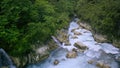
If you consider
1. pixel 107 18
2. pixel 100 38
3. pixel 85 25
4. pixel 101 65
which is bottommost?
pixel 85 25

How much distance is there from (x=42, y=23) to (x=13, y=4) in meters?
2.85

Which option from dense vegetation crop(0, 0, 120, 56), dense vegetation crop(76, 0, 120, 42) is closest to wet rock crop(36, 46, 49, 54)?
dense vegetation crop(0, 0, 120, 56)

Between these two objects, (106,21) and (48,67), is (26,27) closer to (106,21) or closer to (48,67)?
(48,67)

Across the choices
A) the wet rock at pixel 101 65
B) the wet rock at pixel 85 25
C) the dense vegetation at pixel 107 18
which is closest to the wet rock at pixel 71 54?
the wet rock at pixel 101 65

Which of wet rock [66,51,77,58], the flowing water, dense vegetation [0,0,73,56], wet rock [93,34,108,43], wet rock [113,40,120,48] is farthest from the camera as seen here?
wet rock [93,34,108,43]

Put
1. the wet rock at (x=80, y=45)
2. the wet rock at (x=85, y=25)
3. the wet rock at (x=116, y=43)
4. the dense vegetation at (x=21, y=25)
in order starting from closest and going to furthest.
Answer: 1. the dense vegetation at (x=21, y=25)
2. the wet rock at (x=80, y=45)
3. the wet rock at (x=116, y=43)
4. the wet rock at (x=85, y=25)

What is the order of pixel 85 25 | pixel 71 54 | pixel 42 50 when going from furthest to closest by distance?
pixel 85 25, pixel 71 54, pixel 42 50

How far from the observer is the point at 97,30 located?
25266mm

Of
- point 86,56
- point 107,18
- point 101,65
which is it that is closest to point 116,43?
point 107,18

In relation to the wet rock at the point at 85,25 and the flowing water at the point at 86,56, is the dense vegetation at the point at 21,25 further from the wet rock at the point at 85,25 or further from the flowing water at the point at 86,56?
the wet rock at the point at 85,25

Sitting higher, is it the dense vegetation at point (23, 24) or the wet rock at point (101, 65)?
the dense vegetation at point (23, 24)

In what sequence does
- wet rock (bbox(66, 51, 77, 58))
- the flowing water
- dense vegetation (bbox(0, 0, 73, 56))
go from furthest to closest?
wet rock (bbox(66, 51, 77, 58)) < the flowing water < dense vegetation (bbox(0, 0, 73, 56))

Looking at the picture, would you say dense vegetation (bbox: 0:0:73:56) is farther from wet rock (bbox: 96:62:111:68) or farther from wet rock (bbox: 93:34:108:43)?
wet rock (bbox: 93:34:108:43)

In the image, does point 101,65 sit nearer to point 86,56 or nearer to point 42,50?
point 86,56
